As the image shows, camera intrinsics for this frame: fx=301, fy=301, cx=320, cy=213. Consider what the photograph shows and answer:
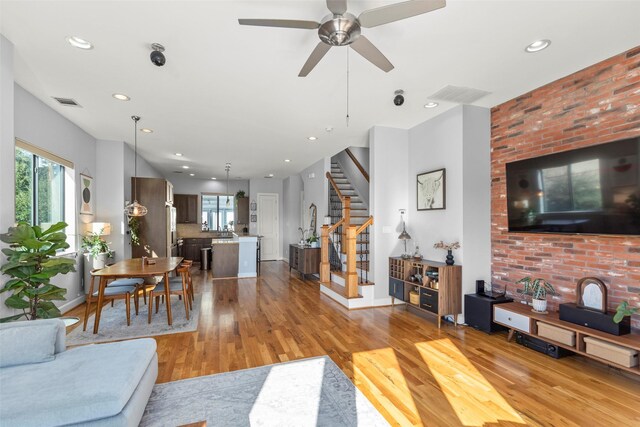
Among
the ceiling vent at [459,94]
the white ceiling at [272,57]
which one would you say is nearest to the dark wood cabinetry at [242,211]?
the white ceiling at [272,57]

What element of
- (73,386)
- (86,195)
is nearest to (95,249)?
(86,195)

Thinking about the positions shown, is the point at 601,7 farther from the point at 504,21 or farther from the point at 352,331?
the point at 352,331

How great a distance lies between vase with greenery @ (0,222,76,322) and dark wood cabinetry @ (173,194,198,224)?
7.66 meters

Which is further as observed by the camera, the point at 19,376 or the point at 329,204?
the point at 329,204

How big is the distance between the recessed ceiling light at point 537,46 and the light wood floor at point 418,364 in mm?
2933

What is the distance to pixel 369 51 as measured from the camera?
84.5 inches

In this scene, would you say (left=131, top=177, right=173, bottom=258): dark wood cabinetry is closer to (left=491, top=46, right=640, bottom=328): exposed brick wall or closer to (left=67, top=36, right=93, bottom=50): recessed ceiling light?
(left=67, top=36, right=93, bottom=50): recessed ceiling light

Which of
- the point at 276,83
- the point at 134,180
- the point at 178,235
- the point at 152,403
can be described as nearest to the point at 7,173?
the point at 152,403

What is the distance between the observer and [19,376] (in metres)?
1.83

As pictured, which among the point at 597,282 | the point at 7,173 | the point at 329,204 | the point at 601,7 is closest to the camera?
the point at 601,7

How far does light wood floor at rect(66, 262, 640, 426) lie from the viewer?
7.22 ft

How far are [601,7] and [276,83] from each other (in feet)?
9.13

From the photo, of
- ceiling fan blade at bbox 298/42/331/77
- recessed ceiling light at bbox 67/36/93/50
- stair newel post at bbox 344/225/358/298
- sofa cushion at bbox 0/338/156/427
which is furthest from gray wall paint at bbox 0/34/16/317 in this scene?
stair newel post at bbox 344/225/358/298

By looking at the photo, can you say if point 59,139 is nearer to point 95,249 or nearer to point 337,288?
point 95,249
